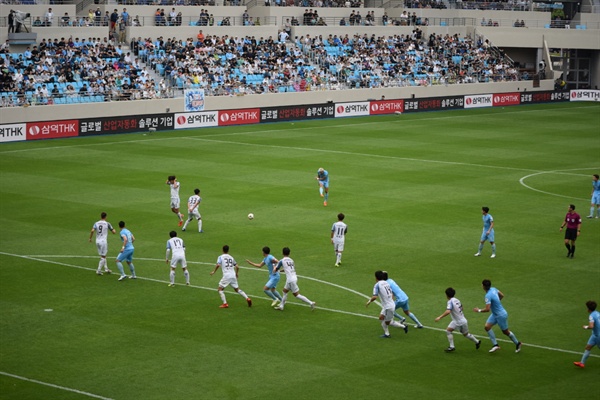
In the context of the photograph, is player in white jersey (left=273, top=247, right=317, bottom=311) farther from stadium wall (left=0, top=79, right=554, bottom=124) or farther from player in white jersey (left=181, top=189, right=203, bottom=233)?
stadium wall (left=0, top=79, right=554, bottom=124)

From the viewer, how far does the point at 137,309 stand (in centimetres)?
2352

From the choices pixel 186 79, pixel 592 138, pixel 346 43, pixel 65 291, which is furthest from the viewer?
pixel 346 43

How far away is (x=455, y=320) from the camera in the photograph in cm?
2008

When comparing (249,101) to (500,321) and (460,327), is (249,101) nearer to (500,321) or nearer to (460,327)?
(460,327)

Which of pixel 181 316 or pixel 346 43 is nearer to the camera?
pixel 181 316

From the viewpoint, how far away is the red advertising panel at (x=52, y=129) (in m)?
54.4

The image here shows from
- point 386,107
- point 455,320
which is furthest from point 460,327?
point 386,107

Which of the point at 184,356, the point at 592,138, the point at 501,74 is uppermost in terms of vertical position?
the point at 501,74

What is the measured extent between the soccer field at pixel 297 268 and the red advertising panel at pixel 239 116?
30.7 ft

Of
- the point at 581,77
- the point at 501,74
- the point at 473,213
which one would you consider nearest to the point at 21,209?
the point at 473,213

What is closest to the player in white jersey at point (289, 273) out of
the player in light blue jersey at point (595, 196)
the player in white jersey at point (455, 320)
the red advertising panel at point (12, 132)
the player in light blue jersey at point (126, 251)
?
the player in white jersey at point (455, 320)

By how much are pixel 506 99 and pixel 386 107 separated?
13220 mm

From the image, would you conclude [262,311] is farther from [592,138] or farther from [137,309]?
[592,138]

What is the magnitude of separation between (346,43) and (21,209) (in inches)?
1902
